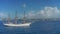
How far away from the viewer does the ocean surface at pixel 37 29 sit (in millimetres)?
1840

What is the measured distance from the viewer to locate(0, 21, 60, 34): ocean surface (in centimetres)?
184

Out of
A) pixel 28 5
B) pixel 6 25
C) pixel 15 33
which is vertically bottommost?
pixel 15 33

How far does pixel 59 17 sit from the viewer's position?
6.02 feet

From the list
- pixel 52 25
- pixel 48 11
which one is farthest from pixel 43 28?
pixel 48 11

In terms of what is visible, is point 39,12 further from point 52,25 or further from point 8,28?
point 8,28

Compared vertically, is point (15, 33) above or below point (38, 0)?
below

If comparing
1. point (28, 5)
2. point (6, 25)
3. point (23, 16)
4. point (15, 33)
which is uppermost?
point (28, 5)

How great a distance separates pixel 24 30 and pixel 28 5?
39cm

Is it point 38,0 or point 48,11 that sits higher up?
point 38,0

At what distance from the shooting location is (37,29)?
1843mm

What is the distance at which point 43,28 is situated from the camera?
6.13 feet

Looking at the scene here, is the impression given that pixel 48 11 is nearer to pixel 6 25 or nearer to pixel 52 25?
pixel 52 25

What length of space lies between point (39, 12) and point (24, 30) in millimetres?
360

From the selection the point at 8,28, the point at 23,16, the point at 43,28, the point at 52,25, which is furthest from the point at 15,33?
the point at 52,25
